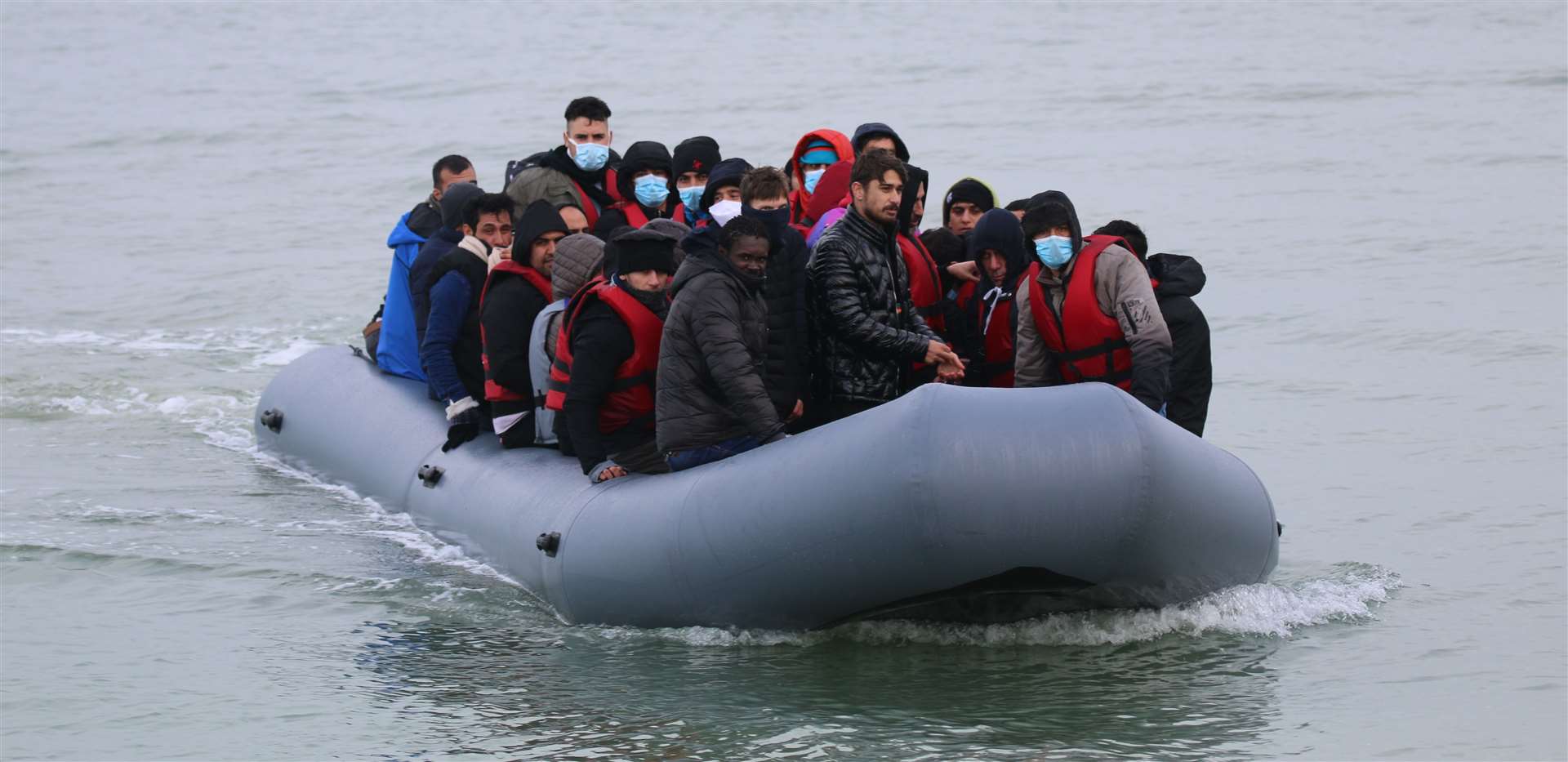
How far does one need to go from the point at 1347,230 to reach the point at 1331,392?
5198 mm

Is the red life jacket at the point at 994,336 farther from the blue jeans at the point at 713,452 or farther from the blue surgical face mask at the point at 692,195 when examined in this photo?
the blue surgical face mask at the point at 692,195

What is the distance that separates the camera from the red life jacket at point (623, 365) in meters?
6.32

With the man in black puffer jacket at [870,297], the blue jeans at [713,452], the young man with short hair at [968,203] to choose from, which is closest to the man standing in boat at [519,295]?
the blue jeans at [713,452]

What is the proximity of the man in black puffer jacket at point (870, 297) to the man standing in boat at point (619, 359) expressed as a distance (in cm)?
58

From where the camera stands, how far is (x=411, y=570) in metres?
7.69

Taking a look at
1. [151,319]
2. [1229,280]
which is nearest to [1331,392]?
[1229,280]

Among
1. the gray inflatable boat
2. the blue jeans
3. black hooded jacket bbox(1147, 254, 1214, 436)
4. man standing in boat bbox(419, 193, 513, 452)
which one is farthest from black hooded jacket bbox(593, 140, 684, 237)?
black hooded jacket bbox(1147, 254, 1214, 436)

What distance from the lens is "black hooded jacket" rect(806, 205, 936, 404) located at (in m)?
6.00

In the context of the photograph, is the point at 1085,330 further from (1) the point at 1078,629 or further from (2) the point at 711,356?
(2) the point at 711,356

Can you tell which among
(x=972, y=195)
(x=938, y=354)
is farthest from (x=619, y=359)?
(x=972, y=195)

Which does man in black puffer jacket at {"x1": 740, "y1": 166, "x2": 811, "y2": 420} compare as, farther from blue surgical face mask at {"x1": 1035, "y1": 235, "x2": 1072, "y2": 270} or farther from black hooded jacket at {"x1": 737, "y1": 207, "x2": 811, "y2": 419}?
blue surgical face mask at {"x1": 1035, "y1": 235, "x2": 1072, "y2": 270}

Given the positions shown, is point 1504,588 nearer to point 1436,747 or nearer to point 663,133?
point 1436,747

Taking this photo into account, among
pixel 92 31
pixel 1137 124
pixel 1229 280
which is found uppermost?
pixel 92 31

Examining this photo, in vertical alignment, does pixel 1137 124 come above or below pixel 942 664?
above
